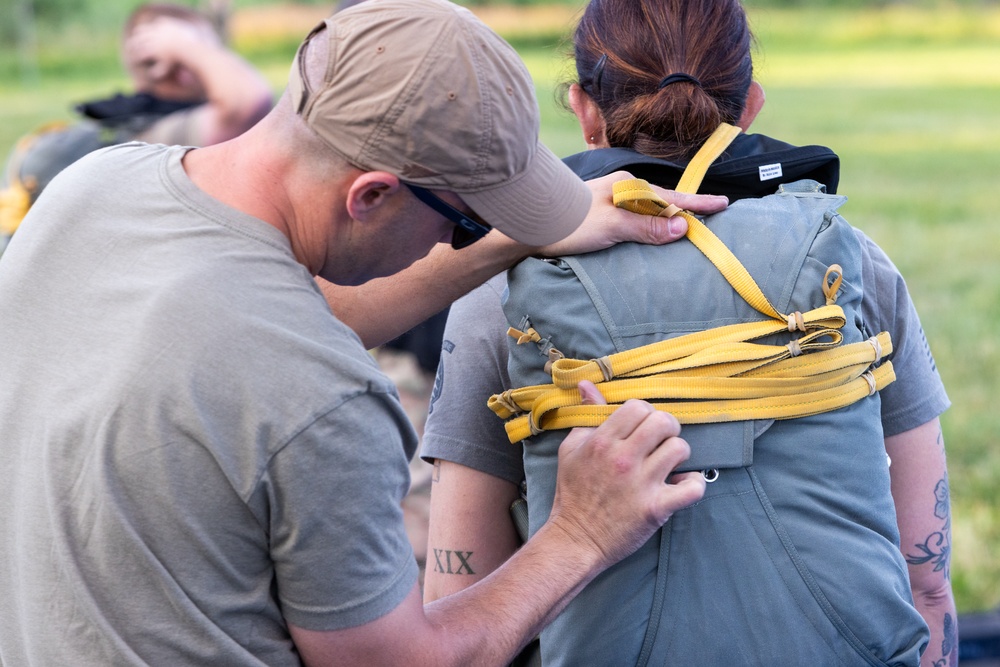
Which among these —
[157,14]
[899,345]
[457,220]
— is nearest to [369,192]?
[457,220]

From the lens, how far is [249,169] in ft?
5.47

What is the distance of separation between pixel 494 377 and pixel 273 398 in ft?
1.97

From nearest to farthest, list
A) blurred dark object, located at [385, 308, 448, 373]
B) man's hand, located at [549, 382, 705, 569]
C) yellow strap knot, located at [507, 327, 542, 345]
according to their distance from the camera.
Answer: man's hand, located at [549, 382, 705, 569] < yellow strap knot, located at [507, 327, 542, 345] < blurred dark object, located at [385, 308, 448, 373]

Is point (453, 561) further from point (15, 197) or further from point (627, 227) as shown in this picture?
point (15, 197)

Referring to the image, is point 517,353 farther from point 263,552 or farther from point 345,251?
point 263,552

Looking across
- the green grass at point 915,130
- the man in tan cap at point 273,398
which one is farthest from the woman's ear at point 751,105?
the man in tan cap at point 273,398

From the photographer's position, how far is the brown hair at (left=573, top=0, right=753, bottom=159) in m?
1.98

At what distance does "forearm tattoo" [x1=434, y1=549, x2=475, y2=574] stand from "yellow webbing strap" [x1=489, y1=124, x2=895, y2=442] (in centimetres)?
39

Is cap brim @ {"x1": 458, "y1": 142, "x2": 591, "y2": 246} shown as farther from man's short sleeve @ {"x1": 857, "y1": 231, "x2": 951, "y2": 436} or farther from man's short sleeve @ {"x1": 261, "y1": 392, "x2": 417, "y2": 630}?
man's short sleeve @ {"x1": 857, "y1": 231, "x2": 951, "y2": 436}

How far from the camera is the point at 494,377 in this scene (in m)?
2.01

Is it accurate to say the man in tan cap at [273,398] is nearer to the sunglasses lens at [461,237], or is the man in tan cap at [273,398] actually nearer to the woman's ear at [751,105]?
the sunglasses lens at [461,237]

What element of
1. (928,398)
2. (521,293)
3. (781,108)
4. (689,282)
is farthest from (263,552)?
(781,108)

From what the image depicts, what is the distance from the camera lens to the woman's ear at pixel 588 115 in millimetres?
2105

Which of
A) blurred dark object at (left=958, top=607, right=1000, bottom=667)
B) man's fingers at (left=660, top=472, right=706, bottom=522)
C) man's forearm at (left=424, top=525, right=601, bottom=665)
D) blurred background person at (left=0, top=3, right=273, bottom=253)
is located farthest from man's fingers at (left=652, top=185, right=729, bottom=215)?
blurred background person at (left=0, top=3, right=273, bottom=253)
